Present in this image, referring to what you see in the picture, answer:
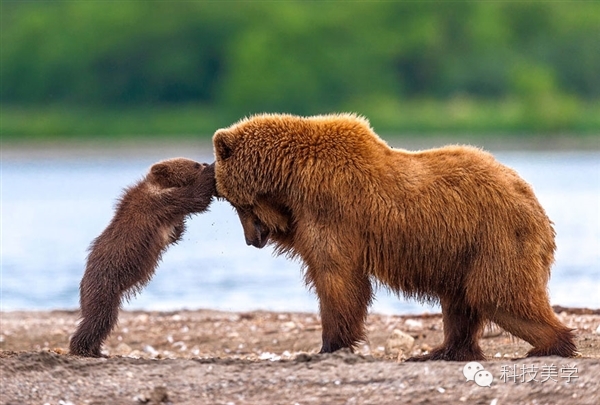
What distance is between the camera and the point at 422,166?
7.29 metres

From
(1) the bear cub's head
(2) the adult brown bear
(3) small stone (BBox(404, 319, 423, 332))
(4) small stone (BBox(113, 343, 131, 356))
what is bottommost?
(4) small stone (BBox(113, 343, 131, 356))

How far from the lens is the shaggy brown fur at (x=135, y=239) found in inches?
315

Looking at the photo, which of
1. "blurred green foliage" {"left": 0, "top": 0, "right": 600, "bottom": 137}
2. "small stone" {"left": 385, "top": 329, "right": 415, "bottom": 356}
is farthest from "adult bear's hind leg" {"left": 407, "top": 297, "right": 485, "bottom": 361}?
"blurred green foliage" {"left": 0, "top": 0, "right": 600, "bottom": 137}

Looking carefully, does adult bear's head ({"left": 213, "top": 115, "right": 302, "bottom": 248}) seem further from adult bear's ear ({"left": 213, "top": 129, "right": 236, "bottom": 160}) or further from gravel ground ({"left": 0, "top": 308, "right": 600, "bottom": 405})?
gravel ground ({"left": 0, "top": 308, "right": 600, "bottom": 405})

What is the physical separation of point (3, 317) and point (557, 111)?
126ft

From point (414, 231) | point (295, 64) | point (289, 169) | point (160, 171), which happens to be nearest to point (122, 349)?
point (160, 171)

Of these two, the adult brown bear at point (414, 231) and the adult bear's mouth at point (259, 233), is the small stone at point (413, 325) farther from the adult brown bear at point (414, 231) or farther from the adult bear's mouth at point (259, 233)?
the adult bear's mouth at point (259, 233)

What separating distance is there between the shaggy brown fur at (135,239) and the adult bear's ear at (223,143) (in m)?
0.49

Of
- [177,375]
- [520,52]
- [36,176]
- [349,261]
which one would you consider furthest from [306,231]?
[520,52]

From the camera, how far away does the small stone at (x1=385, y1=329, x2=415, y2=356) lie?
342 inches

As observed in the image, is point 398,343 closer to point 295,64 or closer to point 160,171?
point 160,171

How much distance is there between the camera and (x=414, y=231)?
720 centimetres

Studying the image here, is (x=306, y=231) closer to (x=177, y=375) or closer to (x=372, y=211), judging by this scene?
(x=372, y=211)

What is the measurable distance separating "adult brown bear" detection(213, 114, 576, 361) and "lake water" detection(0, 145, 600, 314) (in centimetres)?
183
